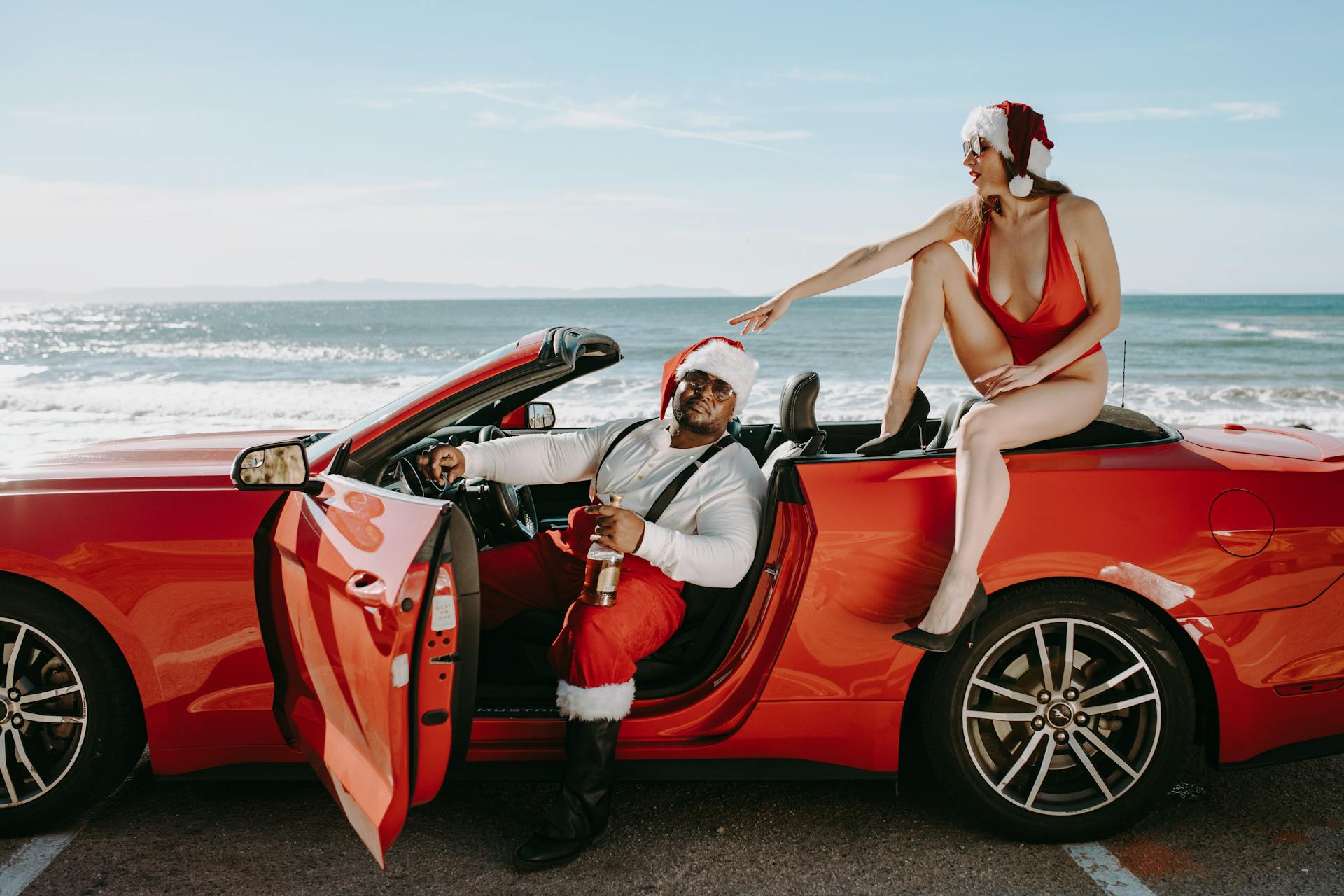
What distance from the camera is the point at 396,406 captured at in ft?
9.71

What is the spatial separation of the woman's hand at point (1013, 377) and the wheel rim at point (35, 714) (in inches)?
106

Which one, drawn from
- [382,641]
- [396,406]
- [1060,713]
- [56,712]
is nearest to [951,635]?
[1060,713]

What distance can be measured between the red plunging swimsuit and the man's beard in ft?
3.30

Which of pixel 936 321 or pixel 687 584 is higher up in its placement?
pixel 936 321

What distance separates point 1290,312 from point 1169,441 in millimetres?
65322

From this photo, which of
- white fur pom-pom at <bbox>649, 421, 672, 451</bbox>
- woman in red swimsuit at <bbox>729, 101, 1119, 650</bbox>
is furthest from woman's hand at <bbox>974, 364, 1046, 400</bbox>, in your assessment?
white fur pom-pom at <bbox>649, 421, 672, 451</bbox>

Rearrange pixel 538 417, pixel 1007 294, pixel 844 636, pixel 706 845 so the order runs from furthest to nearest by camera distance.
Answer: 1. pixel 538 417
2. pixel 1007 294
3. pixel 706 845
4. pixel 844 636

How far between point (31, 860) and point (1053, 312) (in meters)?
3.31

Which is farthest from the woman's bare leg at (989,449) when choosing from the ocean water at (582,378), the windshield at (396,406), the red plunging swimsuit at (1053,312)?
the ocean water at (582,378)

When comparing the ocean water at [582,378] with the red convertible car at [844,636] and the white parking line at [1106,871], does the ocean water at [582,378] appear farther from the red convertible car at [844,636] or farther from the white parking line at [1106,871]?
the white parking line at [1106,871]

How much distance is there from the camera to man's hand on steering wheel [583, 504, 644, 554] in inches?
106

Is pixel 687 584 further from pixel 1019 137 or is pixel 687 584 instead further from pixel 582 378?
pixel 582 378

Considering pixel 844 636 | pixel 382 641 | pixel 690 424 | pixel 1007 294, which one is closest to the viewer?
pixel 382 641

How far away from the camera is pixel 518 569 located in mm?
3281
